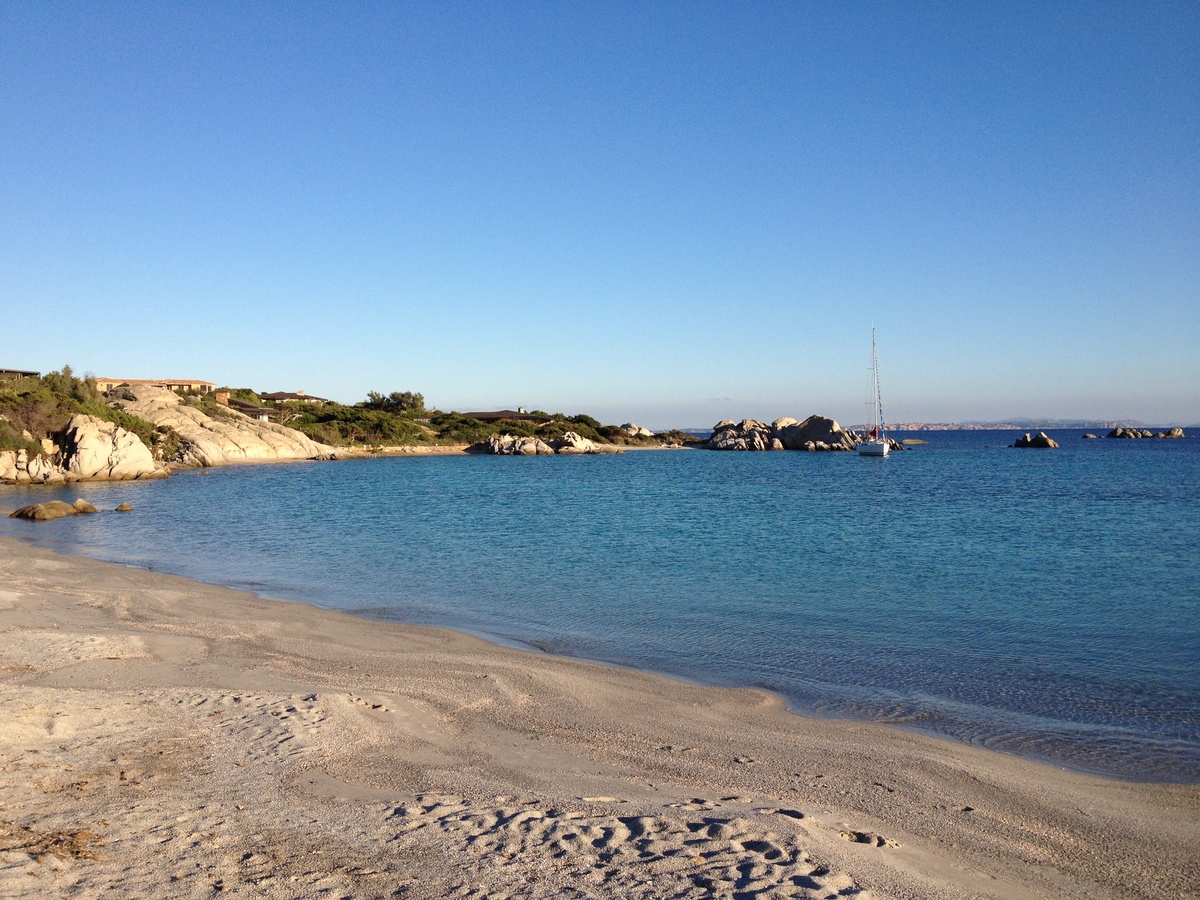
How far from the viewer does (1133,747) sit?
8461 millimetres

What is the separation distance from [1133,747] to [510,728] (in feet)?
21.5

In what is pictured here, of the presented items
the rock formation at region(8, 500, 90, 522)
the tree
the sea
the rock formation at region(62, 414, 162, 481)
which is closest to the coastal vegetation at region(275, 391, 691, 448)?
the tree

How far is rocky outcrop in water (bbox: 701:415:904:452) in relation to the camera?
4208 inches

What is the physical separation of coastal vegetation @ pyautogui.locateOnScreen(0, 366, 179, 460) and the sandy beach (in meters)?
42.7

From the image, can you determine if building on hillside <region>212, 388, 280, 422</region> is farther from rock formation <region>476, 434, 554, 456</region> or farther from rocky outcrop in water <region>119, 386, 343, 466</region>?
rock formation <region>476, 434, 554, 456</region>

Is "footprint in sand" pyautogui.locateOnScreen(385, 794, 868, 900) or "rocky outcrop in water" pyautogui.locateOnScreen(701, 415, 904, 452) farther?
"rocky outcrop in water" pyautogui.locateOnScreen(701, 415, 904, 452)

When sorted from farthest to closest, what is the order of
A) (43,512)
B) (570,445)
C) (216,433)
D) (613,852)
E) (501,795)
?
(570,445)
(216,433)
(43,512)
(501,795)
(613,852)

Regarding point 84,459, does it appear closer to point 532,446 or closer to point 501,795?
point 501,795

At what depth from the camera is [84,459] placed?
156 feet

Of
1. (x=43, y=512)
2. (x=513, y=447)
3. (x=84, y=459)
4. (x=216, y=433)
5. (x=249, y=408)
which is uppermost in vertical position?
(x=249, y=408)

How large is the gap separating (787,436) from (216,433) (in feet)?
243

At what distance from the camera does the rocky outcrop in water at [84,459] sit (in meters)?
44.5

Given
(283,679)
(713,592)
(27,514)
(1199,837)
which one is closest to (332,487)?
(27,514)

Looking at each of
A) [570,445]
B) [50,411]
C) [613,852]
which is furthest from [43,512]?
[570,445]
